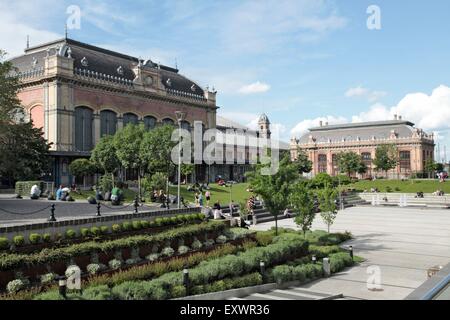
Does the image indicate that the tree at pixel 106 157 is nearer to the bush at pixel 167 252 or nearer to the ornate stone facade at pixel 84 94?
the ornate stone facade at pixel 84 94

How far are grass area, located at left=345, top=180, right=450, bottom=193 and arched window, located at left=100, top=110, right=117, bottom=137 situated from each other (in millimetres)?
39442

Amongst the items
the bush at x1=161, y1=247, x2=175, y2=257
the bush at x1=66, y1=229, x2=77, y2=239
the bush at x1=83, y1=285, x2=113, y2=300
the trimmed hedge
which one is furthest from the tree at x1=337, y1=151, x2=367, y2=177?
the bush at x1=83, y1=285, x2=113, y2=300

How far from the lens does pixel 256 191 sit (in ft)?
81.6

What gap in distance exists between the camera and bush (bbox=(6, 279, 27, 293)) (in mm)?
12641

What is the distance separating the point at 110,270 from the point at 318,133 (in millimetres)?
104222

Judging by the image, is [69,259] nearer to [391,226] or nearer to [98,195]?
[98,195]

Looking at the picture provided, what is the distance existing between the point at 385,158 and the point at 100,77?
5971 centimetres

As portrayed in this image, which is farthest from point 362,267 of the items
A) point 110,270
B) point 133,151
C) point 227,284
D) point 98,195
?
point 133,151

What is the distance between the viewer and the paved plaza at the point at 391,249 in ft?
54.9

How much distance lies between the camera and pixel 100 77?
185 ft

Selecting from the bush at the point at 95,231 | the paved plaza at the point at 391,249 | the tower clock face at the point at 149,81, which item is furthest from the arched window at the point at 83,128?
the bush at the point at 95,231

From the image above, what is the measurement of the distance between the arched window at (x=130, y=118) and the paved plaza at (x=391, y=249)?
32751 millimetres

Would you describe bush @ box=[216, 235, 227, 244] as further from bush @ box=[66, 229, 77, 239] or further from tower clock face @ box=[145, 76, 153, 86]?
tower clock face @ box=[145, 76, 153, 86]
